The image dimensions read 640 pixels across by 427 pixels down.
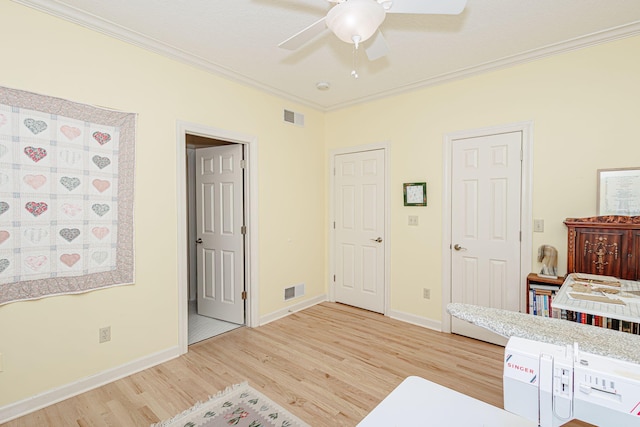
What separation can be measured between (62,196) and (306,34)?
1980 mm

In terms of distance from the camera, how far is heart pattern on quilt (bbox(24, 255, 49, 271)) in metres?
2.03

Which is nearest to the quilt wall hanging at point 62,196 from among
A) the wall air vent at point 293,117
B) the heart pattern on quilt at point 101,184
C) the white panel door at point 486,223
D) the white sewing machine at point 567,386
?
the heart pattern on quilt at point 101,184

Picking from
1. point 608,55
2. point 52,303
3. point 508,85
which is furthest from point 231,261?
point 608,55

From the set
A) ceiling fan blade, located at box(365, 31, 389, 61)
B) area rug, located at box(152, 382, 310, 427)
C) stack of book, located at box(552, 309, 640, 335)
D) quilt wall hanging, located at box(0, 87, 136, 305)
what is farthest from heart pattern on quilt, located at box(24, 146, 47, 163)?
stack of book, located at box(552, 309, 640, 335)

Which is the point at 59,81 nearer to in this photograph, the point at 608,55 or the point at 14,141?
the point at 14,141

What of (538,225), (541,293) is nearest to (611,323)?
(541,293)

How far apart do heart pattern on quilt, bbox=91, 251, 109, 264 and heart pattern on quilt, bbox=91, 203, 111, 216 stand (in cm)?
30

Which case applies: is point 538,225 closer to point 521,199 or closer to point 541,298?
point 521,199

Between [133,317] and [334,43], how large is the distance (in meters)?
2.80

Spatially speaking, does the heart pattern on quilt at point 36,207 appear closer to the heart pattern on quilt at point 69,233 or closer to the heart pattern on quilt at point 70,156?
the heart pattern on quilt at point 69,233

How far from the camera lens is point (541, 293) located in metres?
2.54

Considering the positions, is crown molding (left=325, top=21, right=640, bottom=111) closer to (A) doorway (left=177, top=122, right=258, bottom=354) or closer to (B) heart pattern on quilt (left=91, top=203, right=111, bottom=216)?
(A) doorway (left=177, top=122, right=258, bottom=354)

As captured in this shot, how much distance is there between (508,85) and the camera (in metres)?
2.92

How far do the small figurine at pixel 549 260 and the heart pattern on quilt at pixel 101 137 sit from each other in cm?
372
